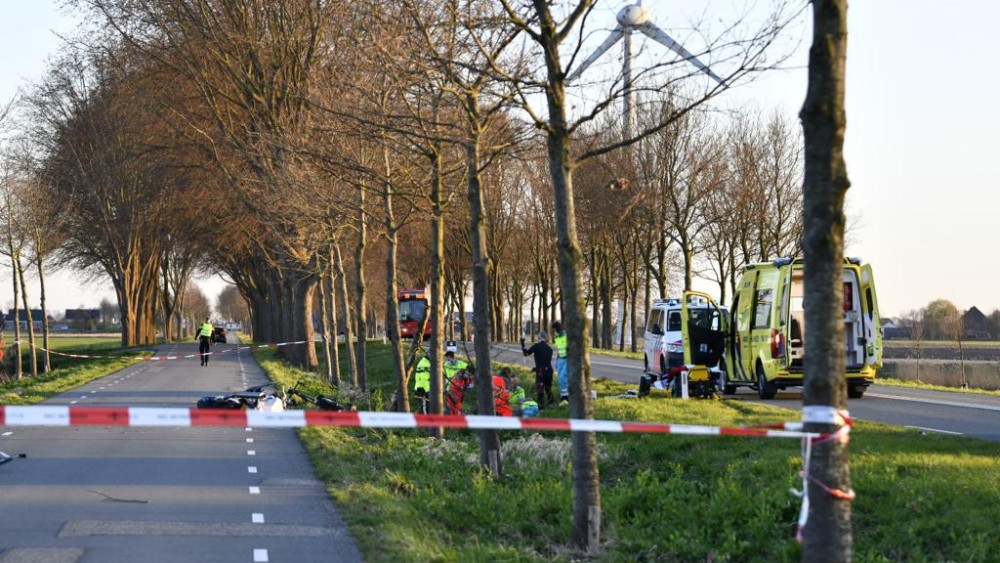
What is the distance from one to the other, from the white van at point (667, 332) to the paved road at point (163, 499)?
10.7 meters

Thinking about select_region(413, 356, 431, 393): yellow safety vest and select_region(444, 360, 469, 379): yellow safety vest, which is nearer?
select_region(444, 360, 469, 379): yellow safety vest

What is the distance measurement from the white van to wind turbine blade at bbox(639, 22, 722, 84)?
1570 centimetres

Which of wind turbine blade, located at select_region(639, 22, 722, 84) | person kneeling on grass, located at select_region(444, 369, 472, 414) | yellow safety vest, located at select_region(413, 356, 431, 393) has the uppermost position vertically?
wind turbine blade, located at select_region(639, 22, 722, 84)

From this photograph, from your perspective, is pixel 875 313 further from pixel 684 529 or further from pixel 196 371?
pixel 196 371

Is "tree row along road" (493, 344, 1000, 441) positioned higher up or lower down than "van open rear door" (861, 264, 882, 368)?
lower down

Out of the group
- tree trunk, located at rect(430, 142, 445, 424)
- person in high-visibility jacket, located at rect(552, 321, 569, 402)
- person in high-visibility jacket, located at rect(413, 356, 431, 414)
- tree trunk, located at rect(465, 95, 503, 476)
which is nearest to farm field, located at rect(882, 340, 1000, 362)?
person in high-visibility jacket, located at rect(552, 321, 569, 402)

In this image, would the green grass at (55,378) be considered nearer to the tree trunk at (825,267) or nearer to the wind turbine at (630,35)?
the wind turbine at (630,35)

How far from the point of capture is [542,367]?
79.1ft

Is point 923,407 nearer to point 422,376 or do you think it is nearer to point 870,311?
point 870,311

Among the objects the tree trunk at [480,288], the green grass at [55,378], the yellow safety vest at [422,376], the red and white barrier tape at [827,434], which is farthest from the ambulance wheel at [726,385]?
the red and white barrier tape at [827,434]

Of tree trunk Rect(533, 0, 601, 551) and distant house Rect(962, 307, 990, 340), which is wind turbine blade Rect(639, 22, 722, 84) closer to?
tree trunk Rect(533, 0, 601, 551)

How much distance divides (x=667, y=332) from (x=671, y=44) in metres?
17.3

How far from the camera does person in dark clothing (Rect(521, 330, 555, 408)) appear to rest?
2370 cm

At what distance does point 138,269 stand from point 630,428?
5488 centimetres
